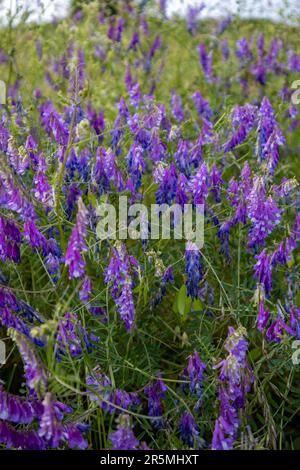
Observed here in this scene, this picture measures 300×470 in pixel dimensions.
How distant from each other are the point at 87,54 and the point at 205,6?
37.9 inches

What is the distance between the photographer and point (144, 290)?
2.00 meters

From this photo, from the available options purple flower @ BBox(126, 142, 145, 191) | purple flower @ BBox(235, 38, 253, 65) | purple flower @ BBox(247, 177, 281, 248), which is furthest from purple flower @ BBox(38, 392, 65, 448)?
purple flower @ BBox(235, 38, 253, 65)

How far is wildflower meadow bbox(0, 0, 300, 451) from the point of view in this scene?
1.77 meters

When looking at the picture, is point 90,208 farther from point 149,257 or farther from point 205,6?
point 205,6

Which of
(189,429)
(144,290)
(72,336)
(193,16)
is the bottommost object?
(189,429)

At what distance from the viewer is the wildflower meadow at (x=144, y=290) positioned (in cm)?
177

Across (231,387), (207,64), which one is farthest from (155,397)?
(207,64)

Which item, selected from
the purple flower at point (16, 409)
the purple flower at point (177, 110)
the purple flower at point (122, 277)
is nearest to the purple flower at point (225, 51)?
the purple flower at point (177, 110)

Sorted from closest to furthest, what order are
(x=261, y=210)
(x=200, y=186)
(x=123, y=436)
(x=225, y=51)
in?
(x=123, y=436), (x=261, y=210), (x=200, y=186), (x=225, y=51)

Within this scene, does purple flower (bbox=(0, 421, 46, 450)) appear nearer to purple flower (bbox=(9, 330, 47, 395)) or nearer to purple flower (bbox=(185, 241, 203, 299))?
purple flower (bbox=(9, 330, 47, 395))

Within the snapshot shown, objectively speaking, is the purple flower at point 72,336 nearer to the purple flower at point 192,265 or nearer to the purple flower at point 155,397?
the purple flower at point 155,397

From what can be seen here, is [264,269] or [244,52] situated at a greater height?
[244,52]

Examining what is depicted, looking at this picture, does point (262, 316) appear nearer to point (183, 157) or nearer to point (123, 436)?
point (123, 436)
